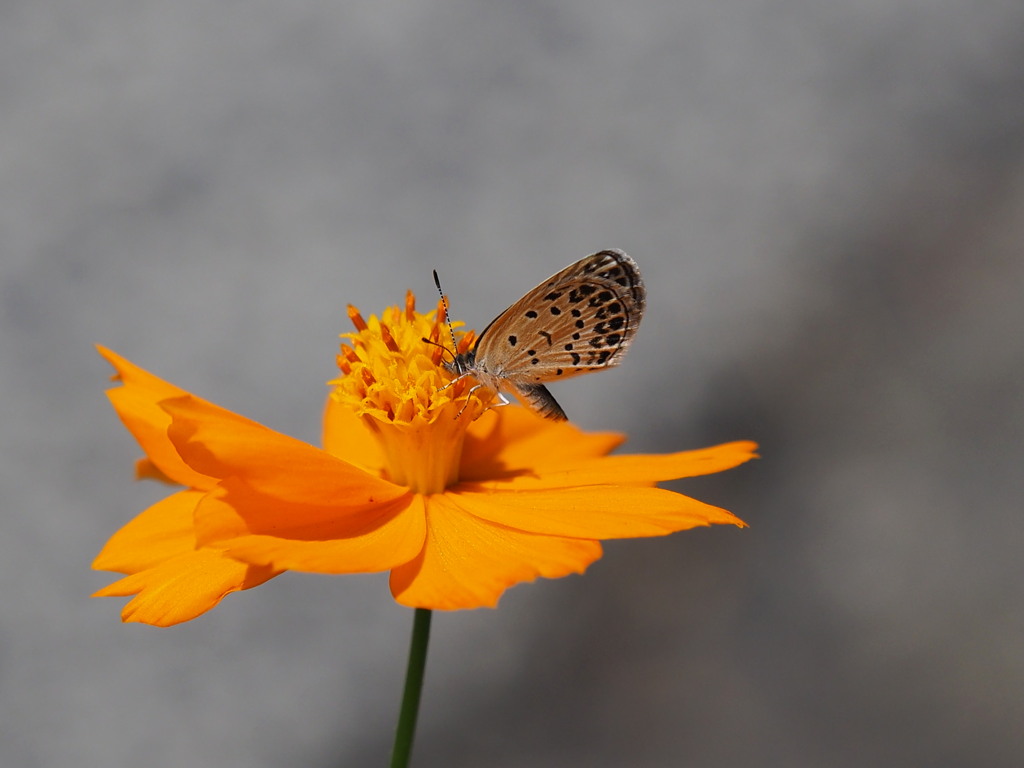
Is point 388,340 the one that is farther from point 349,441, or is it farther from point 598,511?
point 598,511

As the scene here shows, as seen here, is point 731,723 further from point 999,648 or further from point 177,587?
point 177,587

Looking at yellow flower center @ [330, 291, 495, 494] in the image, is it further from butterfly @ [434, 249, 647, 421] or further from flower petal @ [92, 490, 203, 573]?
flower petal @ [92, 490, 203, 573]

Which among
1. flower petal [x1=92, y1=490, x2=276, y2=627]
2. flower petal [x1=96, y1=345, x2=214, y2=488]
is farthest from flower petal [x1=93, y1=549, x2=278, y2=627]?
flower petal [x1=96, y1=345, x2=214, y2=488]

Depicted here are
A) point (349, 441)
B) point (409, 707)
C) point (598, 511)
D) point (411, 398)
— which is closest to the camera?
point (409, 707)

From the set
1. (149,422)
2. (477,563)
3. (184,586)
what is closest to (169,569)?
(184,586)

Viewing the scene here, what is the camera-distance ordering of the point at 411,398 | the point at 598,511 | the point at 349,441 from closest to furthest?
1. the point at 598,511
2. the point at 411,398
3. the point at 349,441

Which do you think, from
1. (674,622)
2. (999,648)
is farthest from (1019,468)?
(674,622)

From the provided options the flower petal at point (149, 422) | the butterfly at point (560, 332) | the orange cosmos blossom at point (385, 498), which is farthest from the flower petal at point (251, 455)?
the butterfly at point (560, 332)
